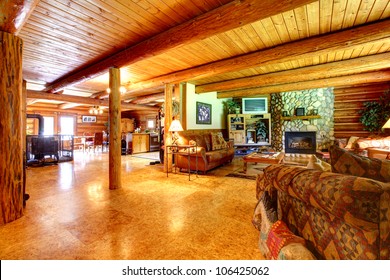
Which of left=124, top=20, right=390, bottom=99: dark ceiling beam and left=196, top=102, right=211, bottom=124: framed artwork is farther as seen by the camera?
left=196, top=102, right=211, bottom=124: framed artwork

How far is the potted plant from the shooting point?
5289 mm

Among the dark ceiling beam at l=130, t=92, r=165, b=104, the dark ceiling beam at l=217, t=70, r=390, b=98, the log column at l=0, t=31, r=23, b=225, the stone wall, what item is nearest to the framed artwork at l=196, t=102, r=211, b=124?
the dark ceiling beam at l=217, t=70, r=390, b=98

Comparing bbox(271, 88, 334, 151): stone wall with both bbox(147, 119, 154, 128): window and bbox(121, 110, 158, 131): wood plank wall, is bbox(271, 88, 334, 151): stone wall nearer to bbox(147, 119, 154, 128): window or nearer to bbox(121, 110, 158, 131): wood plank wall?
bbox(121, 110, 158, 131): wood plank wall

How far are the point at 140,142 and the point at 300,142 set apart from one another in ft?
22.0

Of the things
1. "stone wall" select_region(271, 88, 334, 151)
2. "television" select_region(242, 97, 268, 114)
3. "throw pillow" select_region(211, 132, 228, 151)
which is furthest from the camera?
"television" select_region(242, 97, 268, 114)

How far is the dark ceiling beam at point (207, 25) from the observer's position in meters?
1.95

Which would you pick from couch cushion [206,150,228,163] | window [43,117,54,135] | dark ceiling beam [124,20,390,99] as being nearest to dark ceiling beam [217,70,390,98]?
dark ceiling beam [124,20,390,99]

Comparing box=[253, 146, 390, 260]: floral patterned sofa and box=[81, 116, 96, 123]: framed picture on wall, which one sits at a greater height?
box=[81, 116, 96, 123]: framed picture on wall

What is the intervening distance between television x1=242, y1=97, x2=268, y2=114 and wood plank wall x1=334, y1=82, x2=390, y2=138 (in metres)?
2.31

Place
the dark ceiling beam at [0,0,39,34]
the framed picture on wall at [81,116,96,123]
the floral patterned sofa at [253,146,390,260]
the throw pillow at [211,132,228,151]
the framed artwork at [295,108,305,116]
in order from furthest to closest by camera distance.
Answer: the framed picture on wall at [81,116,96,123]
the framed artwork at [295,108,305,116]
the throw pillow at [211,132,228,151]
the dark ceiling beam at [0,0,39,34]
the floral patterned sofa at [253,146,390,260]

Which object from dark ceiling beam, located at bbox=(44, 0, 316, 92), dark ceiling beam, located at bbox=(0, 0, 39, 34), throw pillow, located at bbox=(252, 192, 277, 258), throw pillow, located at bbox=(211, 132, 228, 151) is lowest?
throw pillow, located at bbox=(252, 192, 277, 258)

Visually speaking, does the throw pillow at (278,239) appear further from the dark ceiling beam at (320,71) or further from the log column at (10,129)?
the dark ceiling beam at (320,71)

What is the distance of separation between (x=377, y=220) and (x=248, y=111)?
669 centimetres

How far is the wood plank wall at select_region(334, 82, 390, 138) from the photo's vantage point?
19.3 feet
